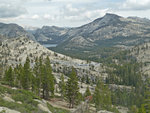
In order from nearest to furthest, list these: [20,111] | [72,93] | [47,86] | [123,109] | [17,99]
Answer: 1. [20,111]
2. [17,99]
3. [72,93]
4. [47,86]
5. [123,109]

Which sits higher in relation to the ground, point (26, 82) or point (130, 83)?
point (26, 82)

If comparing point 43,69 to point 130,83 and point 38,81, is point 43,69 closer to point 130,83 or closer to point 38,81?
point 38,81

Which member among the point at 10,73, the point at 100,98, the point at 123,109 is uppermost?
the point at 10,73

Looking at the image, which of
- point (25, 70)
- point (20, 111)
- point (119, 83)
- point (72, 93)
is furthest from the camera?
point (119, 83)

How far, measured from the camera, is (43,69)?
223 ft

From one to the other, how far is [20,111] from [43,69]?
43.0 m

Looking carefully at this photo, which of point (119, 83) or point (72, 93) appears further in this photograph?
point (119, 83)

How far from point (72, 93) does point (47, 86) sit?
11.1m

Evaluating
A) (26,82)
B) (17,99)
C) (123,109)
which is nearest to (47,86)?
(26,82)

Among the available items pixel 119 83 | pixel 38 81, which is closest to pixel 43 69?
pixel 38 81

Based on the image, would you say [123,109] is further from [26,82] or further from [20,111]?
[20,111]

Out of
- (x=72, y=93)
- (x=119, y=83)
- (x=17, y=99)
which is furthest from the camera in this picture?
(x=119, y=83)

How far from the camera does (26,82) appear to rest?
6888 cm

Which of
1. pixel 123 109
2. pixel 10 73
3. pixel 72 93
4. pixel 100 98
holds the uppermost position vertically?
pixel 10 73
